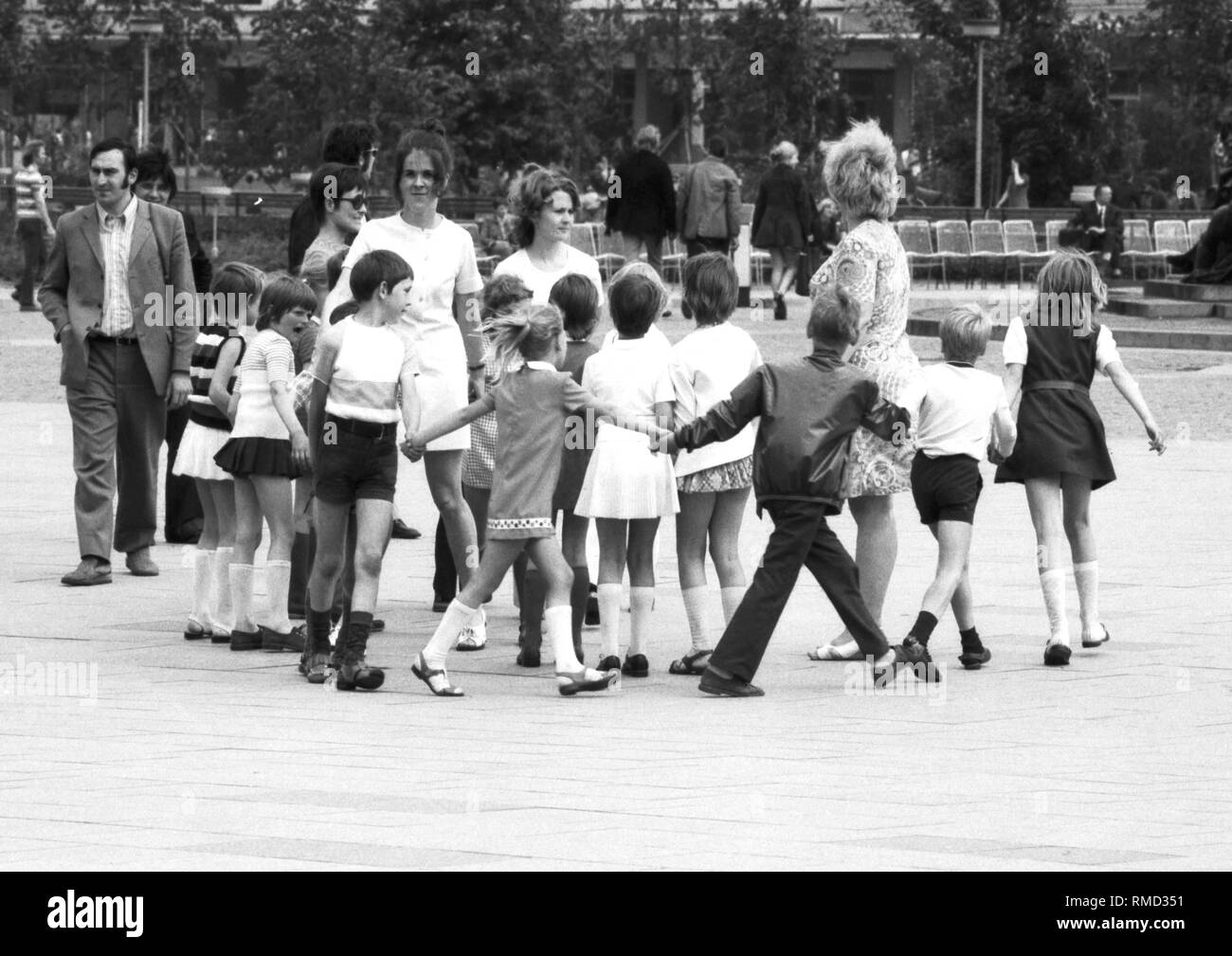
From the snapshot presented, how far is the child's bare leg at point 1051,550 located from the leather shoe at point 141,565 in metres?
4.17

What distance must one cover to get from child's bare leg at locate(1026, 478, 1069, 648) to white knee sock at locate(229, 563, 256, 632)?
2956 mm

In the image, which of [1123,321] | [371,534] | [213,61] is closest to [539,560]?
[371,534]

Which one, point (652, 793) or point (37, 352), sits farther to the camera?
point (37, 352)

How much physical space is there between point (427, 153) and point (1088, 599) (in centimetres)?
302

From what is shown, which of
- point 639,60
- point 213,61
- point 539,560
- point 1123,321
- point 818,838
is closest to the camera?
point 818,838

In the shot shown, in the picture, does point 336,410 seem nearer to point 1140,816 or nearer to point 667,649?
point 667,649

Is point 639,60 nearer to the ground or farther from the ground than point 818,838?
farther from the ground

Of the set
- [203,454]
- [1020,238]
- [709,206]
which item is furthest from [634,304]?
[1020,238]

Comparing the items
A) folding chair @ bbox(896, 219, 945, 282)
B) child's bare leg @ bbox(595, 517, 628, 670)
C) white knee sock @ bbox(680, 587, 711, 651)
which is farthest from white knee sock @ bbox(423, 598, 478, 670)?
folding chair @ bbox(896, 219, 945, 282)

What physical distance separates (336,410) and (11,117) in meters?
43.9

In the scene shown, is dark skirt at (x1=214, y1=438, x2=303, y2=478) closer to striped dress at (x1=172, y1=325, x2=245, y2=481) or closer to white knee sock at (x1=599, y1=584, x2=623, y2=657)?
striped dress at (x1=172, y1=325, x2=245, y2=481)

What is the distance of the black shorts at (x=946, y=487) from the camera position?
9461mm

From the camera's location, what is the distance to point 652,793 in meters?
6.95

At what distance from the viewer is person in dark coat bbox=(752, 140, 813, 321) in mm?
28422
